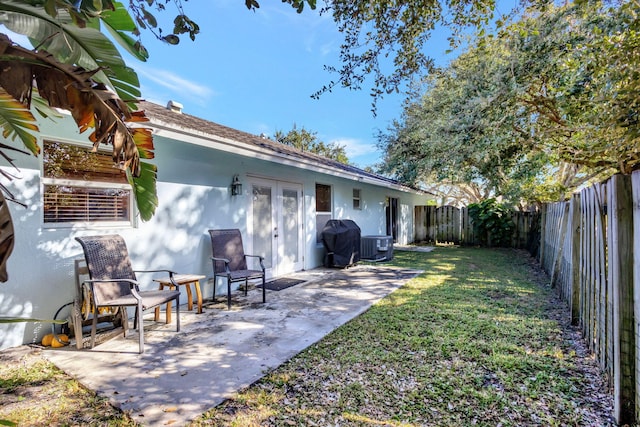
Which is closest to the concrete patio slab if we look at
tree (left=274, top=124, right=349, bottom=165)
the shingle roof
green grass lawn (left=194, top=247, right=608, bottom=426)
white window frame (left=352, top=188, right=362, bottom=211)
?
green grass lawn (left=194, top=247, right=608, bottom=426)

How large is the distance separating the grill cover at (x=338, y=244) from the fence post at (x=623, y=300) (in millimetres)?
6718

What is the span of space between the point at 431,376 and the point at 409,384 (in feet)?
0.90

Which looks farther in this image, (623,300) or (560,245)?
(560,245)

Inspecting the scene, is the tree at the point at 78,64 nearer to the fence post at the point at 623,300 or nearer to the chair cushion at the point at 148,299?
the chair cushion at the point at 148,299

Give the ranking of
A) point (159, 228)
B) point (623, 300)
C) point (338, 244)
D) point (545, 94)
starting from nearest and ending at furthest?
point (623, 300) < point (159, 228) < point (545, 94) < point (338, 244)

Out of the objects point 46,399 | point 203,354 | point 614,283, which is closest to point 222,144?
point 203,354

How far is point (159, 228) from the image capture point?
5227 millimetres

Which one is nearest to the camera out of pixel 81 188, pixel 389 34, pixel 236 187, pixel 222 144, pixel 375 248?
pixel 389 34

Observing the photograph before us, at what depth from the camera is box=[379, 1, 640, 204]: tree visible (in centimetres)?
437

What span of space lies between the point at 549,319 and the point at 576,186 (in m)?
11.6

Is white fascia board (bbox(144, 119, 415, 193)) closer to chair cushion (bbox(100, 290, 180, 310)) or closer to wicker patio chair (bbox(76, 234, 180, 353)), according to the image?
wicker patio chair (bbox(76, 234, 180, 353))

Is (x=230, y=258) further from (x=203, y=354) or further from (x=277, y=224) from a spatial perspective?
(x=203, y=354)

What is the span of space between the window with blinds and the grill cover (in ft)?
17.2

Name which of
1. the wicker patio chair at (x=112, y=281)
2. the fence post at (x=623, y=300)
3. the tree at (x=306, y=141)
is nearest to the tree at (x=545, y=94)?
the fence post at (x=623, y=300)
